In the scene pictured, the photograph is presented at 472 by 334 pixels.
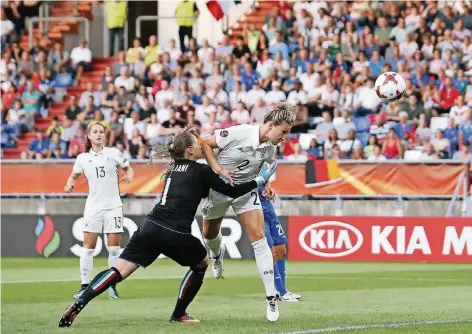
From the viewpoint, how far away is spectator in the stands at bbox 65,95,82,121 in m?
28.2

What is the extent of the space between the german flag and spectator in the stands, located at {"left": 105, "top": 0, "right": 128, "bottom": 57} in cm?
1054

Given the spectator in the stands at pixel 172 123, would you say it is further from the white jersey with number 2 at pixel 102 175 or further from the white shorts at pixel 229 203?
the white shorts at pixel 229 203

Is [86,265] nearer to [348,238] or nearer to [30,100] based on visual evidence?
[348,238]

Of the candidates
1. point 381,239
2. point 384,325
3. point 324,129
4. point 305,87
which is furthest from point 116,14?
point 384,325

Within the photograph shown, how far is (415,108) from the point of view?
966 inches

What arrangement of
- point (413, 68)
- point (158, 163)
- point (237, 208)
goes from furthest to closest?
point (413, 68)
point (158, 163)
point (237, 208)

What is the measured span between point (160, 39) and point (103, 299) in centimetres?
1956

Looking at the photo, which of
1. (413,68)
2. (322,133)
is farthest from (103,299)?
(413,68)

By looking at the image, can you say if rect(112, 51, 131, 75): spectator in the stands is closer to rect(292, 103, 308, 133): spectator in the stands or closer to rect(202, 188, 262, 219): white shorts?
rect(292, 103, 308, 133): spectator in the stands

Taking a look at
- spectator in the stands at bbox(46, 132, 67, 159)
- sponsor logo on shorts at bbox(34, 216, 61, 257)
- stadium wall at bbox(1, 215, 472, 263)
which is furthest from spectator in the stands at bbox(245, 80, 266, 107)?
sponsor logo on shorts at bbox(34, 216, 61, 257)

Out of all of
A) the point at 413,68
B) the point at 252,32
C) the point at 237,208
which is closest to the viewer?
the point at 237,208

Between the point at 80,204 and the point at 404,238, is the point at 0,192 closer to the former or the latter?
the point at 80,204

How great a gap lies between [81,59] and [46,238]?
10.0 m

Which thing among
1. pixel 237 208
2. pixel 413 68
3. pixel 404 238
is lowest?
pixel 404 238
